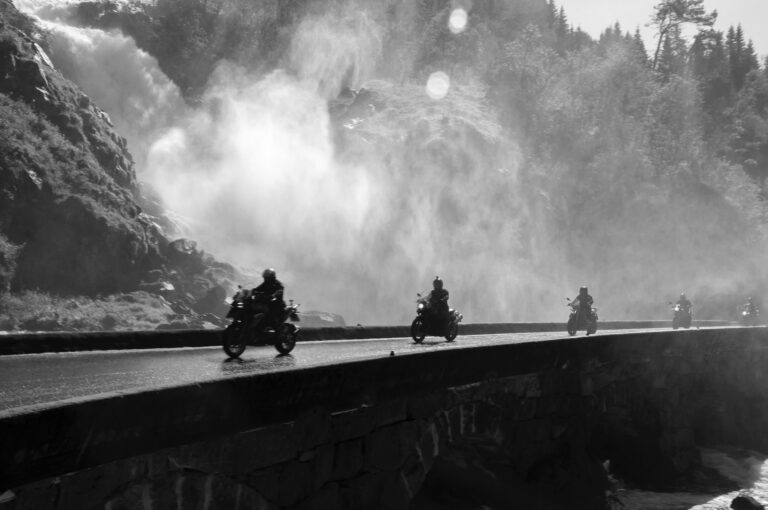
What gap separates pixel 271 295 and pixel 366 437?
6269 millimetres

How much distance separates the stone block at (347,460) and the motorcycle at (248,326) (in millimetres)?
6015

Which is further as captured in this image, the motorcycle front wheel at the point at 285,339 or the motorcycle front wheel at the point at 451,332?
the motorcycle front wheel at the point at 451,332

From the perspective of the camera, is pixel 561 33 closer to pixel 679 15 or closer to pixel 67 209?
pixel 679 15

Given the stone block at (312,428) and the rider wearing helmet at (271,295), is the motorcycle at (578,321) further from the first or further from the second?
the stone block at (312,428)

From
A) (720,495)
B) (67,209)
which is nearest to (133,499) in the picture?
(720,495)

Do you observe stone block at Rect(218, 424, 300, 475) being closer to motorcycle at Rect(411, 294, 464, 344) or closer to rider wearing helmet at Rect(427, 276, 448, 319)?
motorcycle at Rect(411, 294, 464, 344)

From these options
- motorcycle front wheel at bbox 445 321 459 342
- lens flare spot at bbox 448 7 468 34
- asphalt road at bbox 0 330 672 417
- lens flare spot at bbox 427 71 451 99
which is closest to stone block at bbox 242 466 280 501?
asphalt road at bbox 0 330 672 417

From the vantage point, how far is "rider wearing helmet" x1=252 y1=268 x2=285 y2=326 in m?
13.8

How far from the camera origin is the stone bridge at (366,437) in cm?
511

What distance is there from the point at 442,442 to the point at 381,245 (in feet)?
171

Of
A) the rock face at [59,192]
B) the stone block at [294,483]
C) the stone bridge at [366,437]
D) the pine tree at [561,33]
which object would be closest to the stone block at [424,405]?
the stone bridge at [366,437]

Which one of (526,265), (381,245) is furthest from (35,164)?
(526,265)

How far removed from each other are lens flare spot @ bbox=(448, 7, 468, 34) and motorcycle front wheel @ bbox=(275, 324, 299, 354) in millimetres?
93227

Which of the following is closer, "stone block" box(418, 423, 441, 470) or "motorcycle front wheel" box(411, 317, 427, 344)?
"stone block" box(418, 423, 441, 470)
